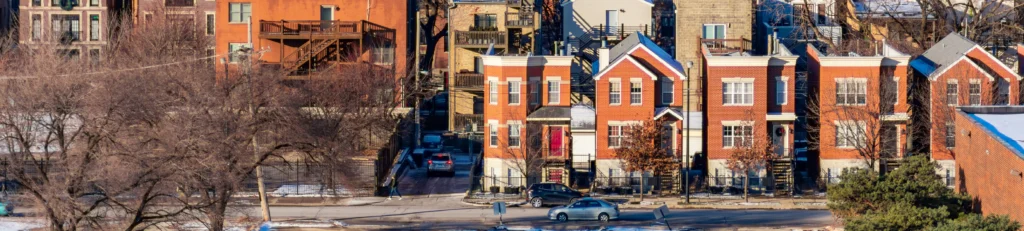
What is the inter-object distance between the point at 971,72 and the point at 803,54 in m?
20.6

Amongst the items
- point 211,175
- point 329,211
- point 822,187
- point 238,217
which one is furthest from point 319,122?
point 822,187

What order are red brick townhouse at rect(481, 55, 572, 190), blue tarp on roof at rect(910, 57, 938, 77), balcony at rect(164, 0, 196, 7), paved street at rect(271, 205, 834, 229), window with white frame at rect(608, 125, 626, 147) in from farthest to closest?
1. balcony at rect(164, 0, 196, 7)
2. blue tarp on roof at rect(910, 57, 938, 77)
3. window with white frame at rect(608, 125, 626, 147)
4. red brick townhouse at rect(481, 55, 572, 190)
5. paved street at rect(271, 205, 834, 229)

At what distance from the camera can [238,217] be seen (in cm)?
5850

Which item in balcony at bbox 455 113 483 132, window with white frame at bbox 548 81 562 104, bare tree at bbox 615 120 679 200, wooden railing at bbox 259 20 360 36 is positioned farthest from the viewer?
balcony at bbox 455 113 483 132

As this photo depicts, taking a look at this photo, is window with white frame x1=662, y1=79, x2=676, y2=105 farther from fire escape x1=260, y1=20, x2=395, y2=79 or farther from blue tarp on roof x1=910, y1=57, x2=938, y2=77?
fire escape x1=260, y1=20, x2=395, y2=79

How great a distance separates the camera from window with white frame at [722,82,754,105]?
69.2m

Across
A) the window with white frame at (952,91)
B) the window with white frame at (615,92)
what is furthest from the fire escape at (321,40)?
the window with white frame at (952,91)

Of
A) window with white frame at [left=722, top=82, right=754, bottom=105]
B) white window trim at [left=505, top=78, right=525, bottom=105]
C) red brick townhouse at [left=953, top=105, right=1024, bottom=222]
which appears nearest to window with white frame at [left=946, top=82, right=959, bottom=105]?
window with white frame at [left=722, top=82, right=754, bottom=105]

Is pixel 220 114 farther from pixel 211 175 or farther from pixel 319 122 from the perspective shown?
pixel 319 122

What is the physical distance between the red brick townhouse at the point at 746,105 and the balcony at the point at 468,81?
19206 millimetres

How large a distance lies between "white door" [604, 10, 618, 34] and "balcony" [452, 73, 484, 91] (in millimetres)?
7823

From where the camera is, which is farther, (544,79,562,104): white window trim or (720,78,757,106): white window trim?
(544,79,562,104): white window trim

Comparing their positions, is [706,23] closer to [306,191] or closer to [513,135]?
[513,135]

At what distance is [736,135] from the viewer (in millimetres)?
69500
